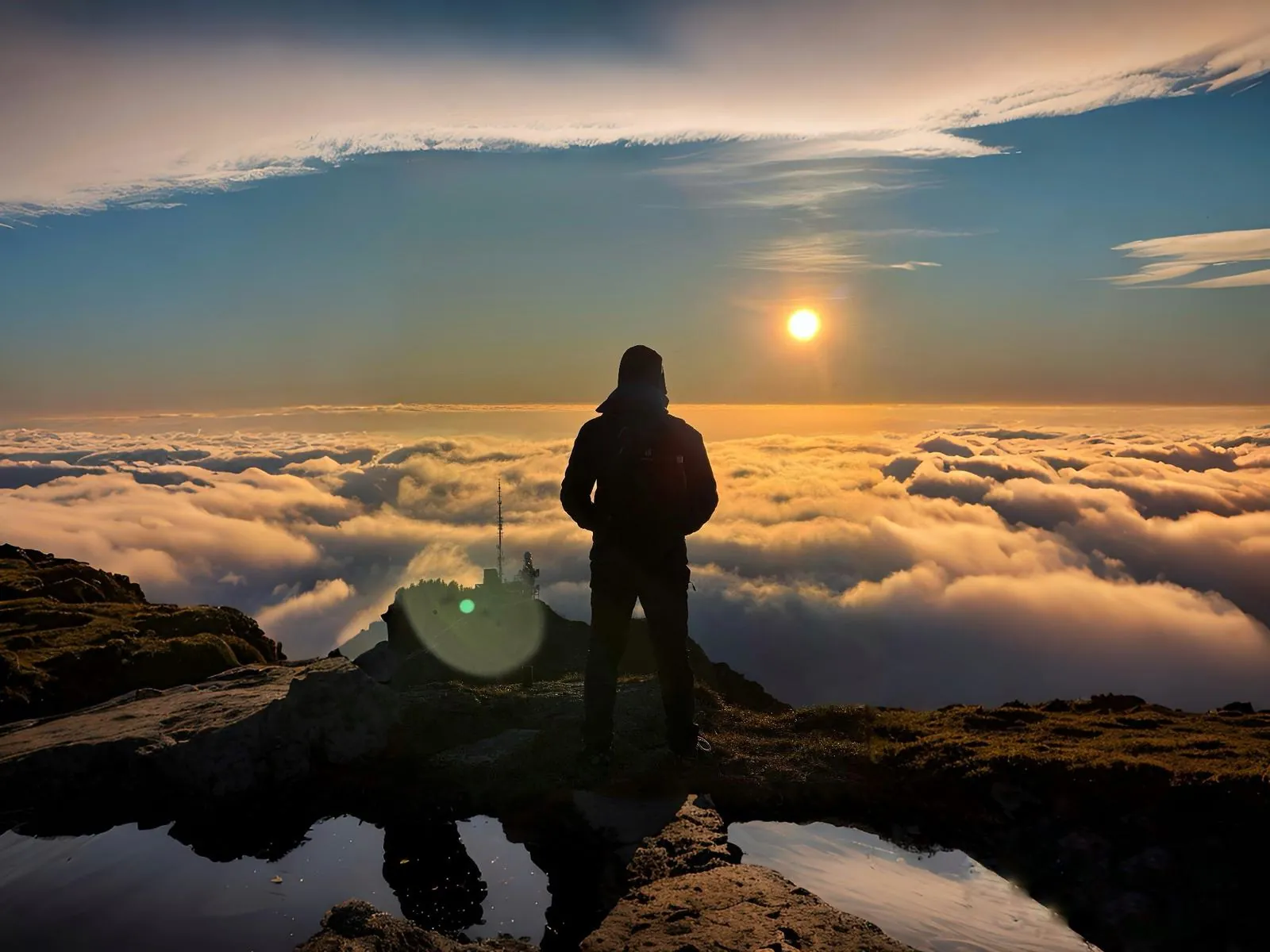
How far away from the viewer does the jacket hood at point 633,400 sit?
31.4ft

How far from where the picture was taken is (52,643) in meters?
24.9

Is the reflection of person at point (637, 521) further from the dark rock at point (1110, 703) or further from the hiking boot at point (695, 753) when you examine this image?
the dark rock at point (1110, 703)

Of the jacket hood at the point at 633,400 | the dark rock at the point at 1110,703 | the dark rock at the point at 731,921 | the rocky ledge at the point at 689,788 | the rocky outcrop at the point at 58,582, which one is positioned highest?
the jacket hood at the point at 633,400

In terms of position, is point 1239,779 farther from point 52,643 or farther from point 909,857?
point 52,643

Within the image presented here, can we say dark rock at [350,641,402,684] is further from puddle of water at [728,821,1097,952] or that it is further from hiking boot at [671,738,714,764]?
puddle of water at [728,821,1097,952]

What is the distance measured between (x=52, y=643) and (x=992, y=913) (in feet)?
87.2

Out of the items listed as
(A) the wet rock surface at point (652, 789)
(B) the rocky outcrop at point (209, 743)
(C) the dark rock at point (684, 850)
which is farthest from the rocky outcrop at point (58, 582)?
(C) the dark rock at point (684, 850)

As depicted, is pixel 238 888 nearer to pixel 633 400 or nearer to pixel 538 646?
pixel 633 400

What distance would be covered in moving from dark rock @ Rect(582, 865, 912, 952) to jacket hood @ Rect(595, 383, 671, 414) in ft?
15.8

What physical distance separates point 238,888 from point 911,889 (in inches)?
209

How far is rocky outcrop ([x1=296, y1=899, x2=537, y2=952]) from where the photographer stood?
523 cm

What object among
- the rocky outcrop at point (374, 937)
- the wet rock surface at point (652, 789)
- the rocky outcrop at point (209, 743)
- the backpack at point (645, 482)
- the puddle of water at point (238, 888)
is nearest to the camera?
the rocky outcrop at point (374, 937)

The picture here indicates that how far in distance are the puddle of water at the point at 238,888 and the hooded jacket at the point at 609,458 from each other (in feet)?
10.6

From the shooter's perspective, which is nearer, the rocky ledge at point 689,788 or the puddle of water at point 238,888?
the puddle of water at point 238,888
